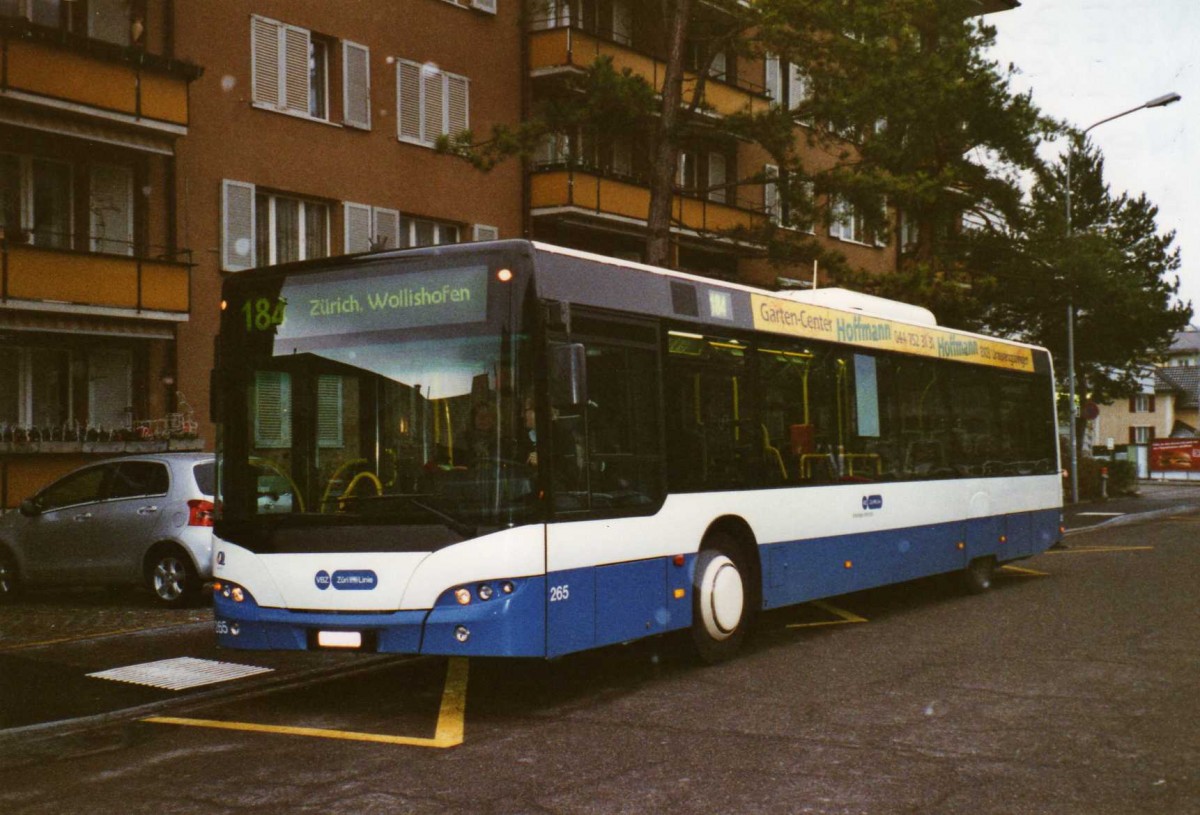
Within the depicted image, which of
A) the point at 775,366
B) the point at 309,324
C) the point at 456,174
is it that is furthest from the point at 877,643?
the point at 456,174

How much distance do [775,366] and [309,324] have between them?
4.07 m

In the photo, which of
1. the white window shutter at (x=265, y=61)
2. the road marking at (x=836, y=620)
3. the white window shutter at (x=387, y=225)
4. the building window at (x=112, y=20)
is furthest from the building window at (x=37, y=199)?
the road marking at (x=836, y=620)

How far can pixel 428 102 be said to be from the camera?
26797 mm

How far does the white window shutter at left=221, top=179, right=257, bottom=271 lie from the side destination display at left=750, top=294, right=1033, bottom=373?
12.2m

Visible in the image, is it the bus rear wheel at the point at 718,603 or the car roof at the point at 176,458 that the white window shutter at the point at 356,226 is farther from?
the bus rear wheel at the point at 718,603

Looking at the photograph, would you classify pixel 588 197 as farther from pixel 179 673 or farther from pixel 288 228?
pixel 179 673

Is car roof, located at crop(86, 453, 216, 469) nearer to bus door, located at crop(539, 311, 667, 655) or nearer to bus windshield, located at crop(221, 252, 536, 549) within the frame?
bus windshield, located at crop(221, 252, 536, 549)

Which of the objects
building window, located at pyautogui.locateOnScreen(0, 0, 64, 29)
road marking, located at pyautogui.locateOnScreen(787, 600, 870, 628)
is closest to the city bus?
road marking, located at pyautogui.locateOnScreen(787, 600, 870, 628)

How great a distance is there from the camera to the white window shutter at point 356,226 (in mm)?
24859

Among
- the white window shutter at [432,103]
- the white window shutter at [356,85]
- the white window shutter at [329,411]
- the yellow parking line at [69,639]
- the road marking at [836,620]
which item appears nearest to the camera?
the white window shutter at [329,411]

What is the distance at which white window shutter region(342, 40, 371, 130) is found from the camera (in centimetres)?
2509

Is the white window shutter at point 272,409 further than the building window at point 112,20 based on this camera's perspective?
No

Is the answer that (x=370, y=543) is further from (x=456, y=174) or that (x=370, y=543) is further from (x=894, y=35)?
(x=456, y=174)

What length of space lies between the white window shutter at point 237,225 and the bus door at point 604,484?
14.6 metres
